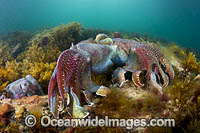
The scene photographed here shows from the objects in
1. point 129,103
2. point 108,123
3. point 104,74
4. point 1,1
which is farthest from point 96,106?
point 1,1

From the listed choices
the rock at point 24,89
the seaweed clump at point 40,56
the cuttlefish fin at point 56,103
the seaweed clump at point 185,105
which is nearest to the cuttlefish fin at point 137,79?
the seaweed clump at point 185,105

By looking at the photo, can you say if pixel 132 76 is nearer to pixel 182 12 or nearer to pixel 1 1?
pixel 1 1

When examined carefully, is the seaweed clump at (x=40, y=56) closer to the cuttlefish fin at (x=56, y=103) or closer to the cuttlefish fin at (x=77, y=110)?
the cuttlefish fin at (x=56, y=103)

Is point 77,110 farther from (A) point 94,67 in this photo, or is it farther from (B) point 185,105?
(B) point 185,105

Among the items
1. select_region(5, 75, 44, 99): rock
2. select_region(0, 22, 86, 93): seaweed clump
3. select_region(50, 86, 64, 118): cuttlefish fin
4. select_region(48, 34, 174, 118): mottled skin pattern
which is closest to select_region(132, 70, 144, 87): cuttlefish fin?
select_region(48, 34, 174, 118): mottled skin pattern

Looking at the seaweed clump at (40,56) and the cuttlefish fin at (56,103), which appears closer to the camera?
the cuttlefish fin at (56,103)

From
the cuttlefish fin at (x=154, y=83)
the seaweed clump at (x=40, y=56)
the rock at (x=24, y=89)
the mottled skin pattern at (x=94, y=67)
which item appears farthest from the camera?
the seaweed clump at (x=40, y=56)

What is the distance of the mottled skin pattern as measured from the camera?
5.97ft

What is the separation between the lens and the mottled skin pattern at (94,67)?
5.97ft

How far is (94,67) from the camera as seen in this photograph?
7.68 ft

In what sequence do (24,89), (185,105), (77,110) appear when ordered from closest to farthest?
(77,110), (185,105), (24,89)

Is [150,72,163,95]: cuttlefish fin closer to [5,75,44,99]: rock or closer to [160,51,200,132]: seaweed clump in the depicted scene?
[160,51,200,132]: seaweed clump

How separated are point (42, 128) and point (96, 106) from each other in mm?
777

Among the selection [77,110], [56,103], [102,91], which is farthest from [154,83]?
[56,103]
